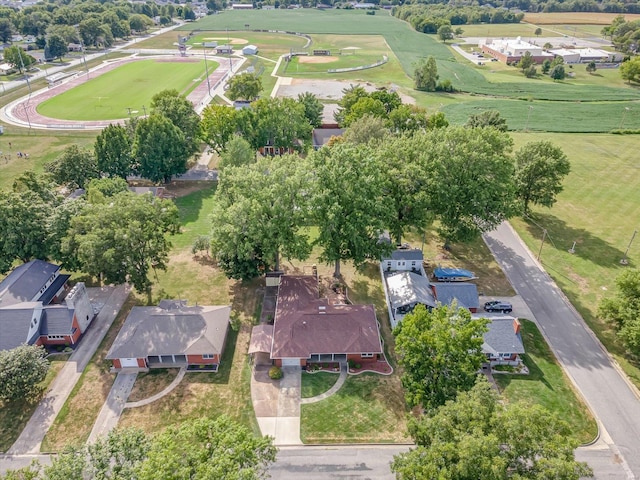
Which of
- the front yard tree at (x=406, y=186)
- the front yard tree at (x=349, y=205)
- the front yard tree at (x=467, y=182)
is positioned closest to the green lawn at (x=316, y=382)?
the front yard tree at (x=349, y=205)

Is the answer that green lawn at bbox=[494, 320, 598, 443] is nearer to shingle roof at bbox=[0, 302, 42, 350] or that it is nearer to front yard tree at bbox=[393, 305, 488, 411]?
front yard tree at bbox=[393, 305, 488, 411]

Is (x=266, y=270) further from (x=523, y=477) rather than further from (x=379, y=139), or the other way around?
(x=523, y=477)

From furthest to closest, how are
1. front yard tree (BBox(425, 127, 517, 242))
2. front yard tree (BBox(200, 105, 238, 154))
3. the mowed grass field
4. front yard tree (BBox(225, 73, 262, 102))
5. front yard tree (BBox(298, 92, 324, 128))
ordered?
front yard tree (BBox(225, 73, 262, 102))
the mowed grass field
front yard tree (BBox(298, 92, 324, 128))
front yard tree (BBox(200, 105, 238, 154))
front yard tree (BBox(425, 127, 517, 242))

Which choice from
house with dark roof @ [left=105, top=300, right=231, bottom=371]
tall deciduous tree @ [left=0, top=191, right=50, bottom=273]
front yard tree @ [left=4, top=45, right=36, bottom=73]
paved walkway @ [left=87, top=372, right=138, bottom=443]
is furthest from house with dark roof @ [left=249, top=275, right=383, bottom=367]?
front yard tree @ [left=4, top=45, right=36, bottom=73]

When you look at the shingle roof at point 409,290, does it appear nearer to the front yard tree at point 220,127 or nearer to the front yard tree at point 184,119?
the front yard tree at point 220,127

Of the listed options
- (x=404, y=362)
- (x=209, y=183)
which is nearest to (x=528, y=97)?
(x=209, y=183)
